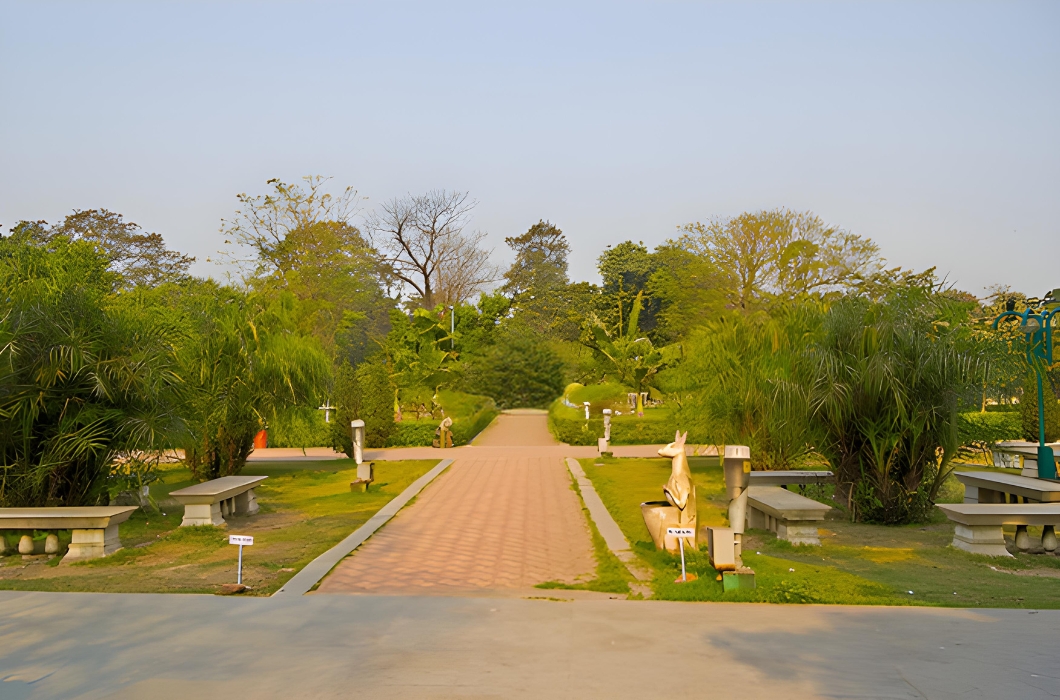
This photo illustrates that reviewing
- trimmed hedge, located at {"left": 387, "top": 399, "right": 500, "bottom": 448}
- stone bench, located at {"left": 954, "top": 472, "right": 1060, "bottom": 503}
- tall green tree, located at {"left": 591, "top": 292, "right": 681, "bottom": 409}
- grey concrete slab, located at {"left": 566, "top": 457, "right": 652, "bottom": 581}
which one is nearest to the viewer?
grey concrete slab, located at {"left": 566, "top": 457, "right": 652, "bottom": 581}

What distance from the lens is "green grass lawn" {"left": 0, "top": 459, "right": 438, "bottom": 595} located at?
762 cm

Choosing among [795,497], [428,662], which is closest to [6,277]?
[428,662]

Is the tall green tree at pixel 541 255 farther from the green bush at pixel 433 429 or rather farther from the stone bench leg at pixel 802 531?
the stone bench leg at pixel 802 531

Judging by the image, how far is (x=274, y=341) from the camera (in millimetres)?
15828

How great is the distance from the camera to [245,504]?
12594 mm

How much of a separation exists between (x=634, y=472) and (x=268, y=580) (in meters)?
11.4

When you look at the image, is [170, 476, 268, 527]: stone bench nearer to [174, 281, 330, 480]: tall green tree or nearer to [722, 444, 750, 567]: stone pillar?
[174, 281, 330, 480]: tall green tree

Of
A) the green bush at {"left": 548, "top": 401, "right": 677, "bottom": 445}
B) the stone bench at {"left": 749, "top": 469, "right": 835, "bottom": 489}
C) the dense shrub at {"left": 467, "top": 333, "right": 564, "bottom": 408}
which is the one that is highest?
the dense shrub at {"left": 467, "top": 333, "right": 564, "bottom": 408}

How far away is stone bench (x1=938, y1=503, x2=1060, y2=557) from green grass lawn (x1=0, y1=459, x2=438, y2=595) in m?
7.39

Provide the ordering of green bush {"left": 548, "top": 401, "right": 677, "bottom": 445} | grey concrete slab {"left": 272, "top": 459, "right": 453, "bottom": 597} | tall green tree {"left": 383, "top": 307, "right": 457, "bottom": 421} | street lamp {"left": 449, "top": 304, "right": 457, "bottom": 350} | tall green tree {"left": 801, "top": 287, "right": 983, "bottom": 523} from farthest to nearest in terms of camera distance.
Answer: street lamp {"left": 449, "top": 304, "right": 457, "bottom": 350}, tall green tree {"left": 383, "top": 307, "right": 457, "bottom": 421}, green bush {"left": 548, "top": 401, "right": 677, "bottom": 445}, tall green tree {"left": 801, "top": 287, "right": 983, "bottom": 523}, grey concrete slab {"left": 272, "top": 459, "right": 453, "bottom": 597}

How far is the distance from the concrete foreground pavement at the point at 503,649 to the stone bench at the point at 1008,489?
14.8 feet

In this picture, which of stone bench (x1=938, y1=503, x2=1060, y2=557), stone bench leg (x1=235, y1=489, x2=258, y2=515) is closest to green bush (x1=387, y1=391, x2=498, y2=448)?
stone bench leg (x1=235, y1=489, x2=258, y2=515)

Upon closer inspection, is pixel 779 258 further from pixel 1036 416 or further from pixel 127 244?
pixel 127 244

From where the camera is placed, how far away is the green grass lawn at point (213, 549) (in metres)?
7.62
